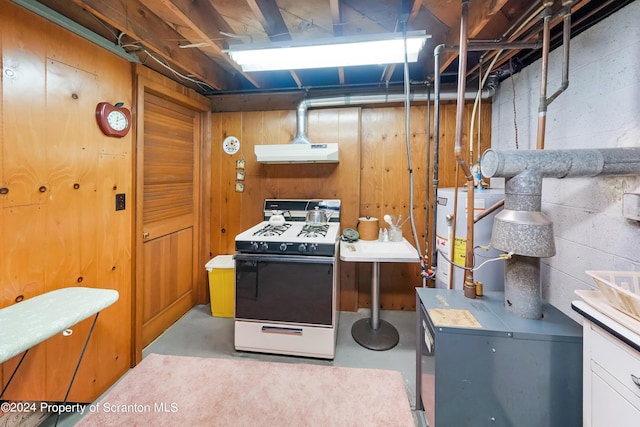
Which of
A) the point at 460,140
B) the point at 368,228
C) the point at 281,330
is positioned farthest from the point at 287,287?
the point at 460,140

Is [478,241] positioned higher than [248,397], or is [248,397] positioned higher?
[478,241]

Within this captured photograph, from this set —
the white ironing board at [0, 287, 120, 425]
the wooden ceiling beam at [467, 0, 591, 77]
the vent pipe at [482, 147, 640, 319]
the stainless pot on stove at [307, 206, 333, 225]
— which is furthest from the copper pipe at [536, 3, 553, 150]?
the white ironing board at [0, 287, 120, 425]

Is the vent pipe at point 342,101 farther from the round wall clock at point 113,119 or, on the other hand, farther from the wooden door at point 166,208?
the round wall clock at point 113,119

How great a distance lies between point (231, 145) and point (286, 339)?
6.75 feet

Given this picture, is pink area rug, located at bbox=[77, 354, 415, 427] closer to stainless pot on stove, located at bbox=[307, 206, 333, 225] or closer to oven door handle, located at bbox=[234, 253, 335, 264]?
oven door handle, located at bbox=[234, 253, 335, 264]

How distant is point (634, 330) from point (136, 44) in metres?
2.89

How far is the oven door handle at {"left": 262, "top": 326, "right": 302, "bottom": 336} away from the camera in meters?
2.08

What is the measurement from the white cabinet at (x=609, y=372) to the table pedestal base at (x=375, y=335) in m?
1.42

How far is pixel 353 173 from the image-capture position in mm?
2799

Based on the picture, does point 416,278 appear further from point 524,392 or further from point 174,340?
point 174,340

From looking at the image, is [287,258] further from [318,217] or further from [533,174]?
[533,174]

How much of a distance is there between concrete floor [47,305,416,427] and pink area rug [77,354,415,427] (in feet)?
2.59

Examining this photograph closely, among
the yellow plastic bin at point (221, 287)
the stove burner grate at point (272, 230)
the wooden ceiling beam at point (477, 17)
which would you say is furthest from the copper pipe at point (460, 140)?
the yellow plastic bin at point (221, 287)

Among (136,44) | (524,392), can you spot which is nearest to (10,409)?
(136,44)
